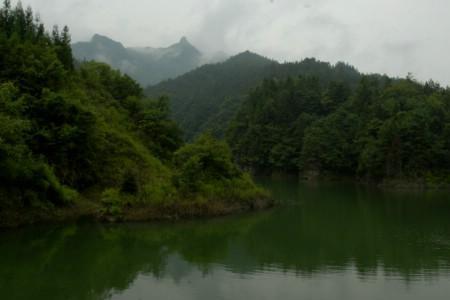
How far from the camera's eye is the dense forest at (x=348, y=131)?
69250 mm

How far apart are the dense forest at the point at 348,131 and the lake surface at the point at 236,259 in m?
33.0

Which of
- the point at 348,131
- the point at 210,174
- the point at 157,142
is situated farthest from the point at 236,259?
the point at 348,131

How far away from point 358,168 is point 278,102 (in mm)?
29648

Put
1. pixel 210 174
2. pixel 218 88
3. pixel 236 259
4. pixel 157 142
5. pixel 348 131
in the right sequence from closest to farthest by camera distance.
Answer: pixel 236 259
pixel 210 174
pixel 157 142
pixel 348 131
pixel 218 88

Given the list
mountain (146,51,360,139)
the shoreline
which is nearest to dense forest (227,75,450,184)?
mountain (146,51,360,139)

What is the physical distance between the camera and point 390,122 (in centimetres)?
7050

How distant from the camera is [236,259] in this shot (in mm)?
24734

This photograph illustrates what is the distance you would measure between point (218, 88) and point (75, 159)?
132 metres

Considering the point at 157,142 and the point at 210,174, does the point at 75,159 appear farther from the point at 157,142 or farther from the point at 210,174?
the point at 157,142

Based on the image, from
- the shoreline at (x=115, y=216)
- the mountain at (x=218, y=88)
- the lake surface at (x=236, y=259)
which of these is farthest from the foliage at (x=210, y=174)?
the mountain at (x=218, y=88)

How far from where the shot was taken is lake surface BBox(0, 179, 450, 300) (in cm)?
1897

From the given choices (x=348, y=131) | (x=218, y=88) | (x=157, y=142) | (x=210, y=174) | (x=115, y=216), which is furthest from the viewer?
(x=218, y=88)

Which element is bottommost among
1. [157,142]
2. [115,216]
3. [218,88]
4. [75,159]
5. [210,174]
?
[115,216]

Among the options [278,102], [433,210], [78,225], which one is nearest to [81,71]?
[78,225]
